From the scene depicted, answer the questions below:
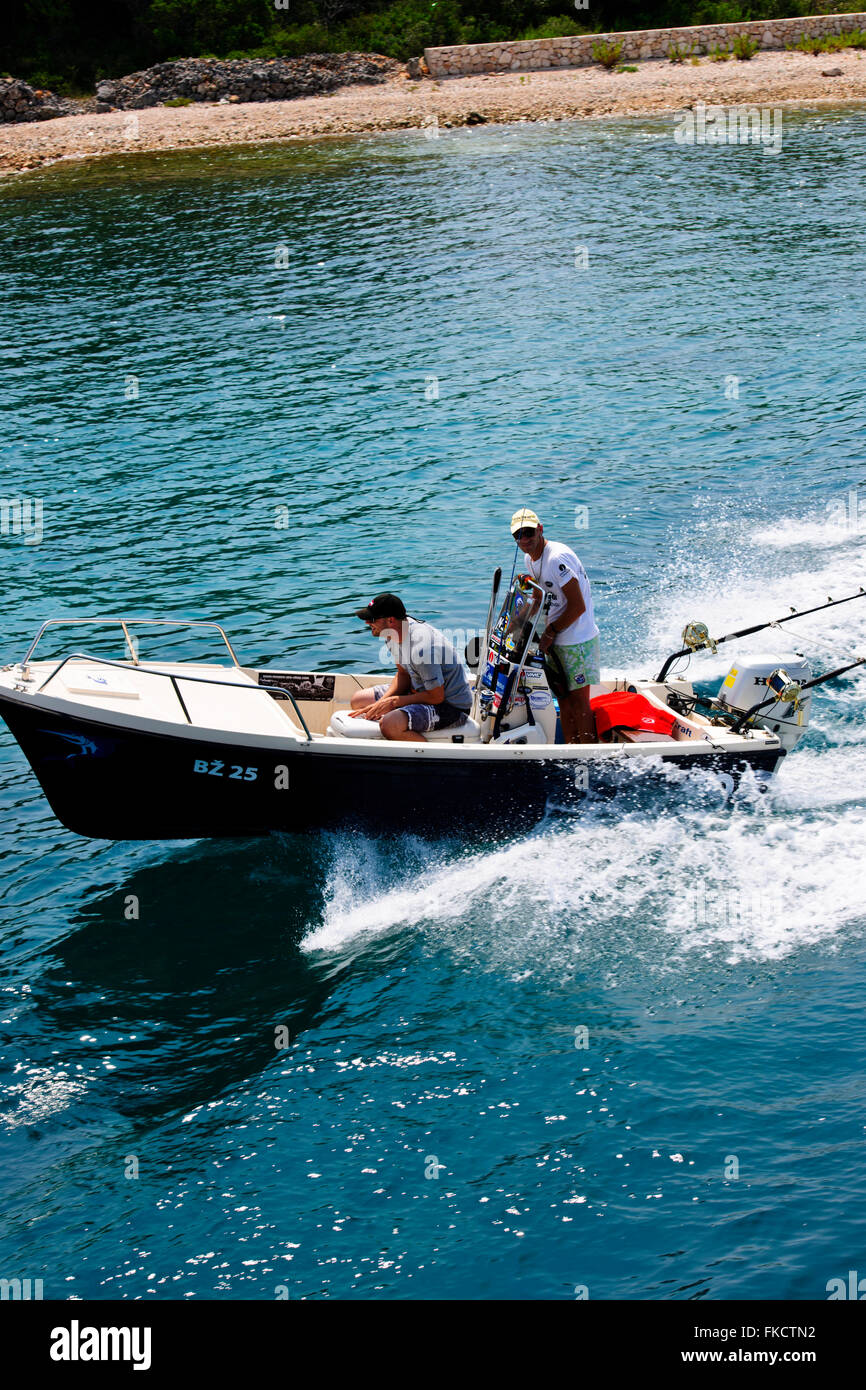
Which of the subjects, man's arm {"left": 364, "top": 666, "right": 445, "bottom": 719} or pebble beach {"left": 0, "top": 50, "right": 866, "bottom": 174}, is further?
pebble beach {"left": 0, "top": 50, "right": 866, "bottom": 174}

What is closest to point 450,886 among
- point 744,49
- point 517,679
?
point 517,679

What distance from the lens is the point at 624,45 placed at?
160 feet

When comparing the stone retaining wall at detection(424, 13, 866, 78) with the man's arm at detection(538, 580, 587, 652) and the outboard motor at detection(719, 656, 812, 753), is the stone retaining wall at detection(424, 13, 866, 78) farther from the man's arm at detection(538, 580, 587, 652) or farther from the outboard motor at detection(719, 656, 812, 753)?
the man's arm at detection(538, 580, 587, 652)

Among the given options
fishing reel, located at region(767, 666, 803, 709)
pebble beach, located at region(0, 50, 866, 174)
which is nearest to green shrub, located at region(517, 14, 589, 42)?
pebble beach, located at region(0, 50, 866, 174)

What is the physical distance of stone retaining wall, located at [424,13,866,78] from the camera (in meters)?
47.7

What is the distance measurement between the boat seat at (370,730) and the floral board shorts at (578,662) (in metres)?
0.83

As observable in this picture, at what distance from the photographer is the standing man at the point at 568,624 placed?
31.7 feet

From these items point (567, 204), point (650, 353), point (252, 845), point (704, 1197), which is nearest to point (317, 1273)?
point (704, 1197)

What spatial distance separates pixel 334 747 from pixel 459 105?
4276 centimetres

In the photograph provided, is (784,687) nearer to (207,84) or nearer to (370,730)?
(370,730)

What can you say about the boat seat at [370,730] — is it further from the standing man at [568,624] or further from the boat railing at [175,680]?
the standing man at [568,624]

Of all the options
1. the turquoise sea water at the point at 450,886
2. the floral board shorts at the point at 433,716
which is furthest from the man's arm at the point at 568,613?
the turquoise sea water at the point at 450,886

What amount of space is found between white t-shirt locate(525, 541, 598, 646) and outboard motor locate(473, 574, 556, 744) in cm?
8

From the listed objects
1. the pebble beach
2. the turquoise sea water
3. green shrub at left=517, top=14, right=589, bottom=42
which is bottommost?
the turquoise sea water
